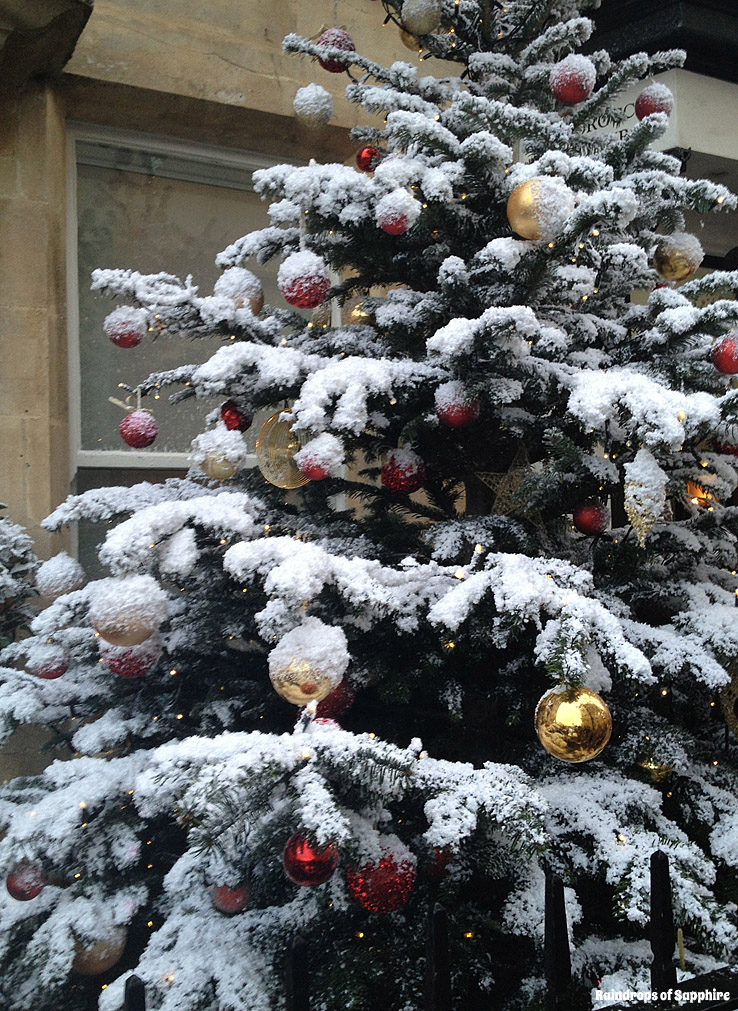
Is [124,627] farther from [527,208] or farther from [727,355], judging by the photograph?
[727,355]

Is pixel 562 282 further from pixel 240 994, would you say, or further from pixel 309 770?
pixel 240 994

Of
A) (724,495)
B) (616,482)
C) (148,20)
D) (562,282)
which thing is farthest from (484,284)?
(148,20)

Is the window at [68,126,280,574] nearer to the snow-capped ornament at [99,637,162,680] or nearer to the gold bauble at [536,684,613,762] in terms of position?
the snow-capped ornament at [99,637,162,680]

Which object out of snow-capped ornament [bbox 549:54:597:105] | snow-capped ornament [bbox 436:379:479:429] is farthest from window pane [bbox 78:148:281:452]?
snow-capped ornament [bbox 436:379:479:429]

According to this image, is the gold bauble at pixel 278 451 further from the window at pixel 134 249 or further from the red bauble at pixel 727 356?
the window at pixel 134 249

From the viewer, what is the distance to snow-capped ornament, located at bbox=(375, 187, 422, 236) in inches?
92.7

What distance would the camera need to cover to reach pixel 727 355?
2436mm

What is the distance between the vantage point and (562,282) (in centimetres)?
256

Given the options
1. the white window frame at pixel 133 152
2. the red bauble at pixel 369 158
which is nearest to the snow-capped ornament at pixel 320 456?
the red bauble at pixel 369 158

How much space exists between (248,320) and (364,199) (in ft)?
1.65

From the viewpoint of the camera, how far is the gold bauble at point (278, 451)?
2.58m

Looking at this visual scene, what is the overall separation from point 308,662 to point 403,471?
0.88 meters

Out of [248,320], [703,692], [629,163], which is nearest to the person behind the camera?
[703,692]

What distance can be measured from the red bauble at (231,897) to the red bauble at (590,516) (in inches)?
53.7
